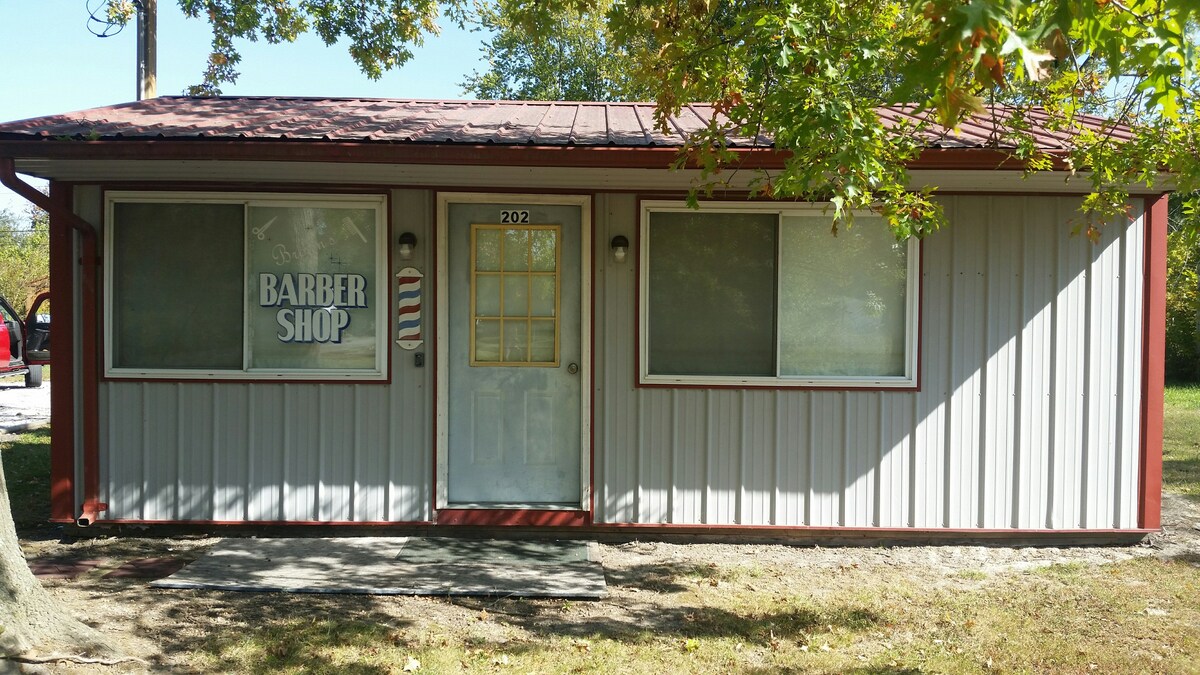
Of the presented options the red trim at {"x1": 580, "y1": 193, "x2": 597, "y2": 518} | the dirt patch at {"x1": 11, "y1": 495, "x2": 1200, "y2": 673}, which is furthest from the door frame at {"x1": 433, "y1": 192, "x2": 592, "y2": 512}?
the dirt patch at {"x1": 11, "y1": 495, "x2": 1200, "y2": 673}

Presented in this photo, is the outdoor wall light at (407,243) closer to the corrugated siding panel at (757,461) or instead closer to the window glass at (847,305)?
the corrugated siding panel at (757,461)

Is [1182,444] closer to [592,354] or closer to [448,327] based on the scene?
[592,354]

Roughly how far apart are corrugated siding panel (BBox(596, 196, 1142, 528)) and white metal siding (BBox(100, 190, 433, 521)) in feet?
4.35

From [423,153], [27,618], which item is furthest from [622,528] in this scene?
[27,618]

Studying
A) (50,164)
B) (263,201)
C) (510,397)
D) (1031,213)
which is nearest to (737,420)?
(510,397)

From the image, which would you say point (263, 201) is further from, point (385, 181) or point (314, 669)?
point (314, 669)

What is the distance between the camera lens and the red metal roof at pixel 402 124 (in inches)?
203

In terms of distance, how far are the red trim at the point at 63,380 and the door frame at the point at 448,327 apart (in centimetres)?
241

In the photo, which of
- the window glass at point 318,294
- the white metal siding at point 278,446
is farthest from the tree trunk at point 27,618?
the window glass at point 318,294

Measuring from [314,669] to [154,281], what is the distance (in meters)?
3.27

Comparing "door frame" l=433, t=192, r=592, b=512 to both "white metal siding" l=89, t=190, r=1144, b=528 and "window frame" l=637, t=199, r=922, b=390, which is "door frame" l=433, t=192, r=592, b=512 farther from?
"window frame" l=637, t=199, r=922, b=390

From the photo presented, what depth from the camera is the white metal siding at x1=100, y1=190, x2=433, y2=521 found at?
575 centimetres

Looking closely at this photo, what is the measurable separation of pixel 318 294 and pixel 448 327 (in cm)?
91

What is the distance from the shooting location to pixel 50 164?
5.42 m
